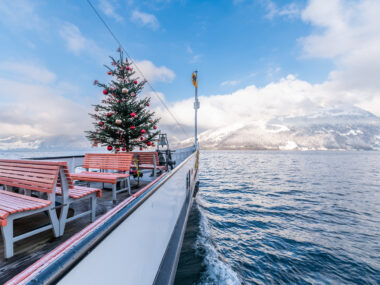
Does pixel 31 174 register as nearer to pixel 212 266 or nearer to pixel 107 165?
pixel 107 165

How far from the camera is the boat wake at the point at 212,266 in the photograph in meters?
3.31

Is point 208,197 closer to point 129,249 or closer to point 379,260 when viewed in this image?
point 379,260

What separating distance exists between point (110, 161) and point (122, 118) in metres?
2.81

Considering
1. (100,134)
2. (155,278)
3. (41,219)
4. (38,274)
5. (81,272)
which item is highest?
(100,134)

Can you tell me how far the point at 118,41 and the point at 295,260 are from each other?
7.66 meters

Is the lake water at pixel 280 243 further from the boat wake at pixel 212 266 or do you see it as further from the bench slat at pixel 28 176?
the bench slat at pixel 28 176

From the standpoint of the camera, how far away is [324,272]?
12.2 feet

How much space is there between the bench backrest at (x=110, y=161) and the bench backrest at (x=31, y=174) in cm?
174

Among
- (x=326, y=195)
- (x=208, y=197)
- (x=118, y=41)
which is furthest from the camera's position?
(x=326, y=195)

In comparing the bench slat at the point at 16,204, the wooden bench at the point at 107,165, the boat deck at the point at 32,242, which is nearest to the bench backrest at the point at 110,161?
the wooden bench at the point at 107,165

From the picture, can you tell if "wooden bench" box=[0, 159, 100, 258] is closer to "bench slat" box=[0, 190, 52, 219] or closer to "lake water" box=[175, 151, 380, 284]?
"bench slat" box=[0, 190, 52, 219]

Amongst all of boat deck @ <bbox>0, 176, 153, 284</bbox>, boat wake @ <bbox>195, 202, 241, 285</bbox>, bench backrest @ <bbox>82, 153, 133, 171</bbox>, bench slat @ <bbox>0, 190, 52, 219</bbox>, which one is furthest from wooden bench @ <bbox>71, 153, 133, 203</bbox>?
boat wake @ <bbox>195, 202, 241, 285</bbox>

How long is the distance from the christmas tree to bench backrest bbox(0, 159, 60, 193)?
12.7 ft

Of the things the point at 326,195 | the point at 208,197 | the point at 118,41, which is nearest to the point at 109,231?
the point at 118,41
